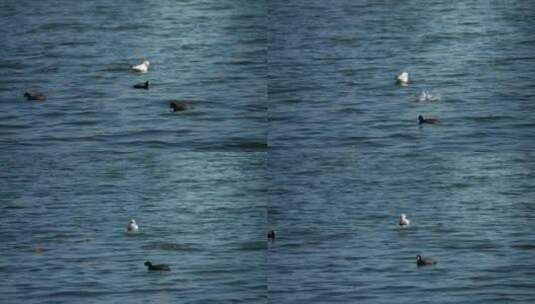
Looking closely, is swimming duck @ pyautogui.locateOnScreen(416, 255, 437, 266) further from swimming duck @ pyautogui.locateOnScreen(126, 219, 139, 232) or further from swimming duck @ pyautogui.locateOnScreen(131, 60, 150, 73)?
swimming duck @ pyautogui.locateOnScreen(131, 60, 150, 73)

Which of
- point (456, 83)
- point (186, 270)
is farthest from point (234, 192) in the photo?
point (456, 83)

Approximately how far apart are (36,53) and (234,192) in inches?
342

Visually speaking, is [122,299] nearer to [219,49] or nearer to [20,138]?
[20,138]

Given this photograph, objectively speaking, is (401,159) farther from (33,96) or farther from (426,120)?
(33,96)

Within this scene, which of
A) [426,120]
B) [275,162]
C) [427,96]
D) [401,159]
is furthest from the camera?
[427,96]

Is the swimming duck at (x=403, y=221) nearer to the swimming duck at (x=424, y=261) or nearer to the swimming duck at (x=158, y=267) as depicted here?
the swimming duck at (x=424, y=261)

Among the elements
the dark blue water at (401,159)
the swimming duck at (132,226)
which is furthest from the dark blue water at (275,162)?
the swimming duck at (132,226)

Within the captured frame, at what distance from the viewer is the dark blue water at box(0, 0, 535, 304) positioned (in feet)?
105

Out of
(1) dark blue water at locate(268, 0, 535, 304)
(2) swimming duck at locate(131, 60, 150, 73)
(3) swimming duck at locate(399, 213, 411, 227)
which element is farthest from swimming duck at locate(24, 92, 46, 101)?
(3) swimming duck at locate(399, 213, 411, 227)

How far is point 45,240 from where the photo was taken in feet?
110

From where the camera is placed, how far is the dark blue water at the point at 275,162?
32.0m

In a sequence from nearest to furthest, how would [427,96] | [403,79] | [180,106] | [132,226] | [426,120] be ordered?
[132,226], [426,120], [180,106], [427,96], [403,79]

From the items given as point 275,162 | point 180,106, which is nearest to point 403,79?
point 180,106

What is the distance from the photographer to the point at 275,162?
3428 centimetres
